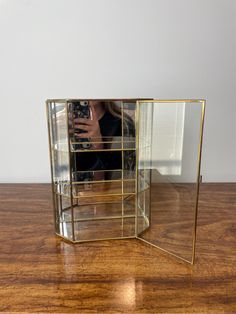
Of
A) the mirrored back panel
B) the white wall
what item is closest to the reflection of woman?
the mirrored back panel

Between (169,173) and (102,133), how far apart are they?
21cm

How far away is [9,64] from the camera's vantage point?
88 cm

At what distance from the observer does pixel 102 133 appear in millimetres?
641

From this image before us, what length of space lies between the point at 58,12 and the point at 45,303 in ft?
A: 2.90

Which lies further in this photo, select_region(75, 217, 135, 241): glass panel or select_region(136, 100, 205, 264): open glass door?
select_region(75, 217, 135, 241): glass panel

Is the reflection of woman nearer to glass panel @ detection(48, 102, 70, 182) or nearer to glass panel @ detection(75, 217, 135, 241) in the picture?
glass panel @ detection(48, 102, 70, 182)

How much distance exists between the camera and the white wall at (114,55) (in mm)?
840

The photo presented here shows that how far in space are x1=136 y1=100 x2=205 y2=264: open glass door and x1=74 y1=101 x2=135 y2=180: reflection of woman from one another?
50mm

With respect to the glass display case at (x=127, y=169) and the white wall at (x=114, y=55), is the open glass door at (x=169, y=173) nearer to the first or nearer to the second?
the glass display case at (x=127, y=169)

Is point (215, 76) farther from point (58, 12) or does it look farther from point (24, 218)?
point (24, 218)

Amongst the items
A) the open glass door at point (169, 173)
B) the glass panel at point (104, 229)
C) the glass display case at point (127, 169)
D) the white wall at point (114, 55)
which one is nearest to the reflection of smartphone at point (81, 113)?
the glass display case at point (127, 169)

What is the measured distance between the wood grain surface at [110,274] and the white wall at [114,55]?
1.45 feet

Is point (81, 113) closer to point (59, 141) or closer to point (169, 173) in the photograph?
point (59, 141)

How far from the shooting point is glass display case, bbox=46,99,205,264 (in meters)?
0.57
